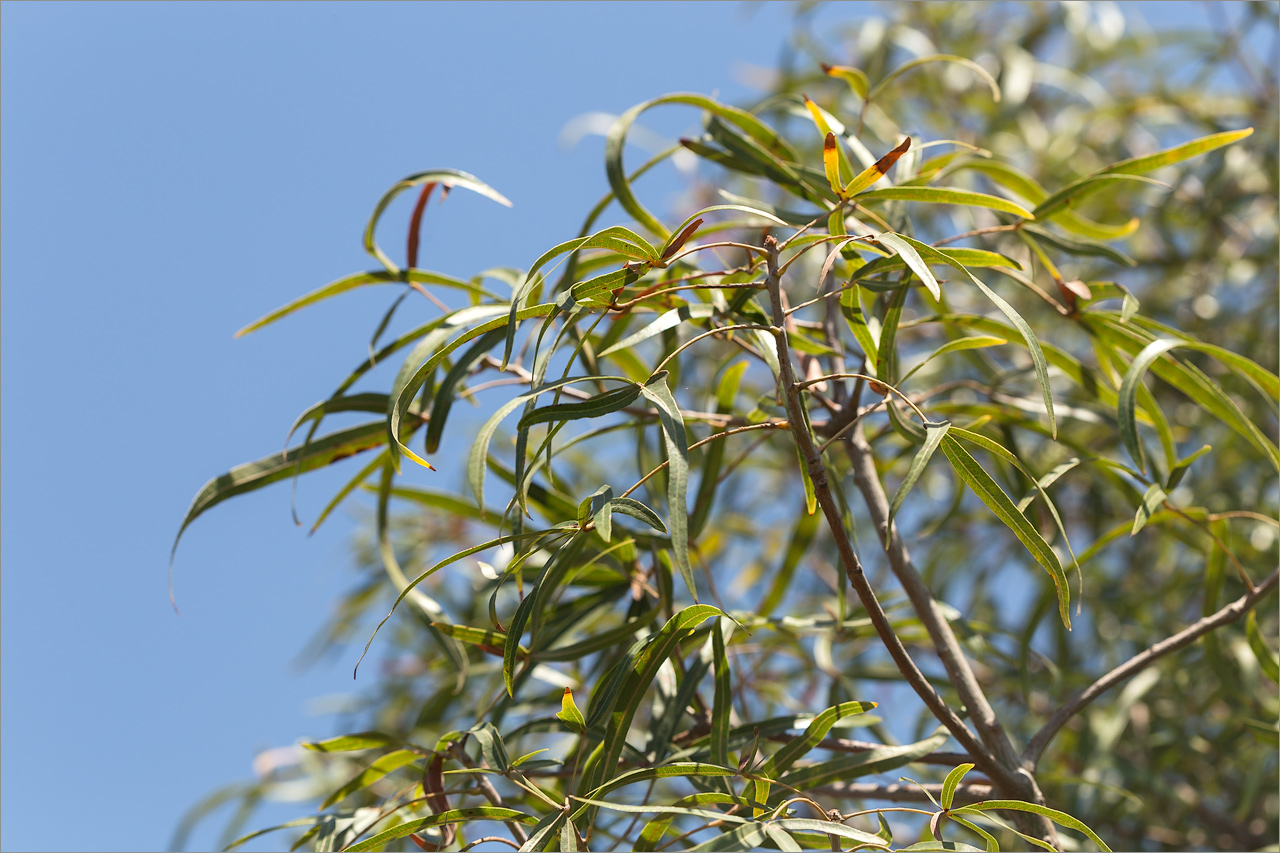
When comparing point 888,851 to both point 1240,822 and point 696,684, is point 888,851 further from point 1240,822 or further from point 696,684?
point 1240,822

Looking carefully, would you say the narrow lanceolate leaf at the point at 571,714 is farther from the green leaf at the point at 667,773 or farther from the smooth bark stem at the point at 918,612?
the smooth bark stem at the point at 918,612

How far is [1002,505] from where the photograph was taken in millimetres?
543

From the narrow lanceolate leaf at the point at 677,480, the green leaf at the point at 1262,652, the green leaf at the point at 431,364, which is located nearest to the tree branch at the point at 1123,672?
the green leaf at the point at 1262,652

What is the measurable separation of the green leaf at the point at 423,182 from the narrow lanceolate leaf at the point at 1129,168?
1.46 feet

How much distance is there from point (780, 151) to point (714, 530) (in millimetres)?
815

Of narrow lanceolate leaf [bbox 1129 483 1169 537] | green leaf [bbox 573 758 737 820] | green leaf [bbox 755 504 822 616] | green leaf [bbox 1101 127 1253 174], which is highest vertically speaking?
green leaf [bbox 1101 127 1253 174]

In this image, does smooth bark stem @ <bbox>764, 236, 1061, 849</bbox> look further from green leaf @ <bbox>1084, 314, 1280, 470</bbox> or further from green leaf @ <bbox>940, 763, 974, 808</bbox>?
green leaf @ <bbox>1084, 314, 1280, 470</bbox>

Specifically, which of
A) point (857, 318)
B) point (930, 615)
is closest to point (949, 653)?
point (930, 615)

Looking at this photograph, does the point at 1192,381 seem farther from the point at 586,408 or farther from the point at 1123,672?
the point at 586,408

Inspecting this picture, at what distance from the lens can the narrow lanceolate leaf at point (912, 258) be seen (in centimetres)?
49

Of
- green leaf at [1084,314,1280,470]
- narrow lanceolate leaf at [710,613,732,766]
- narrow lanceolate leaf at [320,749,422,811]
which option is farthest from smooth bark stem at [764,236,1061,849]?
narrow lanceolate leaf at [320,749,422,811]

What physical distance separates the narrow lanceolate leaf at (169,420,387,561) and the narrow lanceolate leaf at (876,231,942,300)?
42 cm

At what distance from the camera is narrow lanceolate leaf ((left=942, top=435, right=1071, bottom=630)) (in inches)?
20.8

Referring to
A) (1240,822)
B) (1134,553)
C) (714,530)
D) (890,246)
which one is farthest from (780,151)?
(1134,553)
